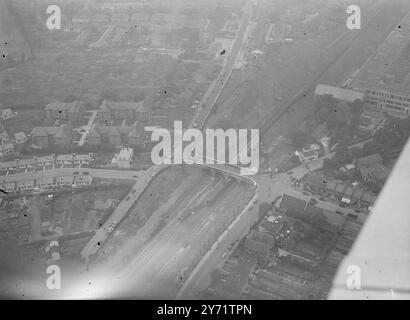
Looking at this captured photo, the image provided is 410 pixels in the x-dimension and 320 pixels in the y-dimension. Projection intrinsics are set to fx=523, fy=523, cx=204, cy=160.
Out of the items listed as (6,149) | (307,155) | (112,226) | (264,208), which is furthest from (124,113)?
(264,208)

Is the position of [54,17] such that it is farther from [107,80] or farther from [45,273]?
[45,273]

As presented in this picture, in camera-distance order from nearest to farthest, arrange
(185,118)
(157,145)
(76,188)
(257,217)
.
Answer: (257,217) → (76,188) → (157,145) → (185,118)

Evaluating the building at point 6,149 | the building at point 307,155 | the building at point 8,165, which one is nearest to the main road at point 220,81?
the building at point 307,155

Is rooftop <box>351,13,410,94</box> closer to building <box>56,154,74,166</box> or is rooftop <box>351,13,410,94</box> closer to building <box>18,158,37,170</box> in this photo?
building <box>56,154,74,166</box>

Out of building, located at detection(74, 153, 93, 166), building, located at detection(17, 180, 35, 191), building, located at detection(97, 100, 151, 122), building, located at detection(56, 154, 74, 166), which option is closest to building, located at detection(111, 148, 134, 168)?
building, located at detection(74, 153, 93, 166)

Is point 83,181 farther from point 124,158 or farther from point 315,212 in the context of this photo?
point 315,212

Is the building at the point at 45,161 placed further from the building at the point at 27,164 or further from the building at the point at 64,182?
the building at the point at 64,182

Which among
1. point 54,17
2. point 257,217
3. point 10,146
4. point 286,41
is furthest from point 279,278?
point 54,17
